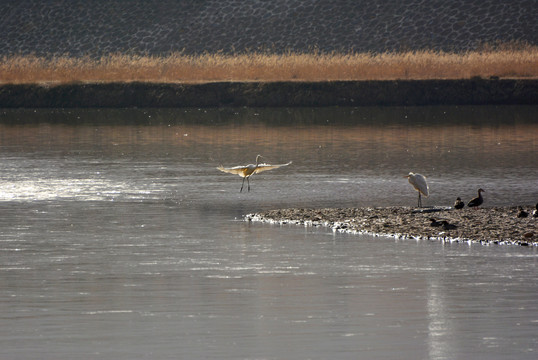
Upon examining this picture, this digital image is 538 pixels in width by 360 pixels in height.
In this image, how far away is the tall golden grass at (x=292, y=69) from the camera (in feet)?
133

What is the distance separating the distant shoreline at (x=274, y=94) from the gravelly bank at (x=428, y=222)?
2349 centimetres

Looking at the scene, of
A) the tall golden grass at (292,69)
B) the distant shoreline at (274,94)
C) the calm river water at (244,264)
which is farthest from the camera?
the tall golden grass at (292,69)

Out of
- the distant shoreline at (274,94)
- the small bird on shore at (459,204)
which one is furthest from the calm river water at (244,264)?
the distant shoreline at (274,94)

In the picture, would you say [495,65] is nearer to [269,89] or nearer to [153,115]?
[269,89]

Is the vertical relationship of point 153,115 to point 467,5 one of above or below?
below

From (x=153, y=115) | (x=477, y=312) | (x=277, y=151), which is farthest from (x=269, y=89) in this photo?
(x=477, y=312)

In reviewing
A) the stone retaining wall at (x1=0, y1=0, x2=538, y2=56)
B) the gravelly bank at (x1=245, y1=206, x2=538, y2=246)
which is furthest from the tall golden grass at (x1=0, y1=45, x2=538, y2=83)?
the gravelly bank at (x1=245, y1=206, x2=538, y2=246)

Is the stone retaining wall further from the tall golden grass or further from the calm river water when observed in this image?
the calm river water

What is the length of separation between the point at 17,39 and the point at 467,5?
895 inches

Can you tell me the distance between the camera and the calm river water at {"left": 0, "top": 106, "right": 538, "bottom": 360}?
9234mm

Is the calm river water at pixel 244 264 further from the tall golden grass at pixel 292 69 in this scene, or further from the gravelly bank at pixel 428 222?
the tall golden grass at pixel 292 69

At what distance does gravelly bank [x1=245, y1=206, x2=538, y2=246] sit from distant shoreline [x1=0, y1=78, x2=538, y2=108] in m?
23.5

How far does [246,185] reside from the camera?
20359mm

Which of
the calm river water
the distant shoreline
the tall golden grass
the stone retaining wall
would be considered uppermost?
the stone retaining wall
